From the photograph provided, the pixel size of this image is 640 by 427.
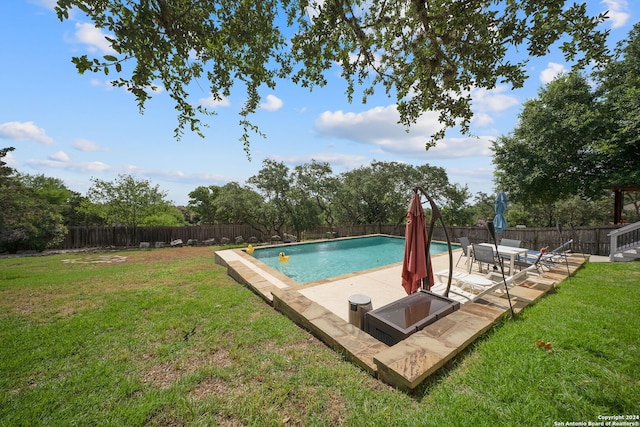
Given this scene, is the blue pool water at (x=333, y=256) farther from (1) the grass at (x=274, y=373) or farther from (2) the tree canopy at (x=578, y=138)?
(2) the tree canopy at (x=578, y=138)

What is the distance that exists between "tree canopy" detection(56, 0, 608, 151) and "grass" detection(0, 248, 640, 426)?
2864mm

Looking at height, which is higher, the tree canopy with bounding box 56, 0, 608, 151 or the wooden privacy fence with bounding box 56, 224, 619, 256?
the tree canopy with bounding box 56, 0, 608, 151

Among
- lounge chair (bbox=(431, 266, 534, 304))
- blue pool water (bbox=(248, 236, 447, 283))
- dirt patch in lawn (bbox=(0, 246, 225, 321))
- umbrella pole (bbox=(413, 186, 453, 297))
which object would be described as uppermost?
umbrella pole (bbox=(413, 186, 453, 297))

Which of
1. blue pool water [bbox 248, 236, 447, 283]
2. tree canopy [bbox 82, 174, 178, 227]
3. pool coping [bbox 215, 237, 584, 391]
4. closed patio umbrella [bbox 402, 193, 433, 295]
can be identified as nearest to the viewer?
pool coping [bbox 215, 237, 584, 391]

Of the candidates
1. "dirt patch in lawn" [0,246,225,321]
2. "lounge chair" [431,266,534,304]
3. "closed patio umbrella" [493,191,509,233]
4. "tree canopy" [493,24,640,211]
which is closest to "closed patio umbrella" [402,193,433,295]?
"lounge chair" [431,266,534,304]

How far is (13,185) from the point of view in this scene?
32.0 ft

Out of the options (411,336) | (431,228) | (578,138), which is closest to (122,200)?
(431,228)

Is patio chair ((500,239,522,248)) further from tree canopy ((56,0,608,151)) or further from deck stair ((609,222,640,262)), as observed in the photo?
tree canopy ((56,0,608,151))

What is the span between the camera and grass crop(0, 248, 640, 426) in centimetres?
194

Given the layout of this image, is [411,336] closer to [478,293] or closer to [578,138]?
[478,293]

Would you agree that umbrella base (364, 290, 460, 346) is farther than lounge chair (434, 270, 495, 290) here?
No

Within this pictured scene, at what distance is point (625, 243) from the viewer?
29.0 ft

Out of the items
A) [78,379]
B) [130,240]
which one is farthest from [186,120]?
[130,240]

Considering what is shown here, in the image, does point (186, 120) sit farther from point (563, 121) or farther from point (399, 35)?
point (563, 121)
